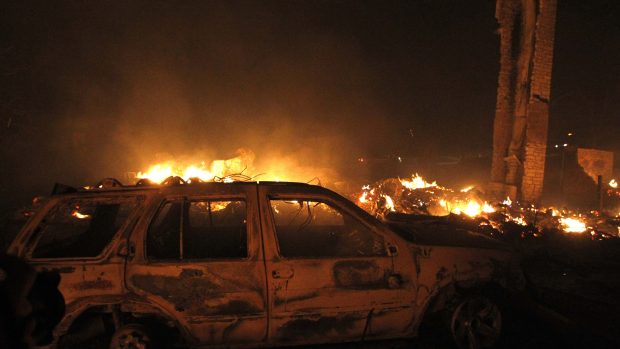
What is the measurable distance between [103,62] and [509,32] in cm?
1955

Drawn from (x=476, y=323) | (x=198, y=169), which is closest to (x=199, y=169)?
(x=198, y=169)

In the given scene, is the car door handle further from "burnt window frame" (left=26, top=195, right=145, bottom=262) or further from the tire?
the tire

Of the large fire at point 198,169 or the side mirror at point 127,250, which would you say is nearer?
the side mirror at point 127,250

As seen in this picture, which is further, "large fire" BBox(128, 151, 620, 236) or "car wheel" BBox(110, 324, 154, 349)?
"large fire" BBox(128, 151, 620, 236)

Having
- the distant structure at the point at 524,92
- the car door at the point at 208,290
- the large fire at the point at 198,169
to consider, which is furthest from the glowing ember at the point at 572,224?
the large fire at the point at 198,169

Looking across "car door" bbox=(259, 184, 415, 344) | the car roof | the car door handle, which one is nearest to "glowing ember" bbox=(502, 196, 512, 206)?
"car door" bbox=(259, 184, 415, 344)

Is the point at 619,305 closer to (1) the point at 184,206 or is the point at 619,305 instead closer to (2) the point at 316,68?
(1) the point at 184,206

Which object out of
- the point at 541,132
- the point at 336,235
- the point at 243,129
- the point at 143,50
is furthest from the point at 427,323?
the point at 143,50

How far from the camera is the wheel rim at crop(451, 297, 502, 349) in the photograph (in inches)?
130

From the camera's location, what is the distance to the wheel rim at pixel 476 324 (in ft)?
10.9

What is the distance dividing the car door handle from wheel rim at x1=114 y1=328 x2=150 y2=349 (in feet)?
4.02

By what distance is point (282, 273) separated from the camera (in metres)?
2.93

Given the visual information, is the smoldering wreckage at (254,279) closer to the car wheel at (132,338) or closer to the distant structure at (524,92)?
the car wheel at (132,338)

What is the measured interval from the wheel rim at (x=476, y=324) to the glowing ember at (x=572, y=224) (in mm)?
7492
